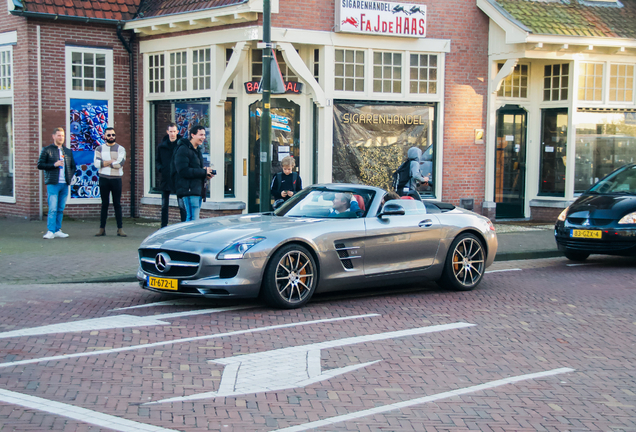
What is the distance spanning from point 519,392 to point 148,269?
4377mm

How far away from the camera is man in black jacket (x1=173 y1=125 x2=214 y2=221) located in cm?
1160

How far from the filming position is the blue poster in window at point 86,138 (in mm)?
16750

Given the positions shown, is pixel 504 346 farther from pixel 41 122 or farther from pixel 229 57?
pixel 41 122

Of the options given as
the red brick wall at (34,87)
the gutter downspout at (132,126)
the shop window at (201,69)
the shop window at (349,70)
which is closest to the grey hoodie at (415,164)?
the shop window at (349,70)

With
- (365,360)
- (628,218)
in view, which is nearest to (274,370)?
(365,360)

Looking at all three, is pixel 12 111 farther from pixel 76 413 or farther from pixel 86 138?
pixel 76 413

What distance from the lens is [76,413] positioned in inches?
182

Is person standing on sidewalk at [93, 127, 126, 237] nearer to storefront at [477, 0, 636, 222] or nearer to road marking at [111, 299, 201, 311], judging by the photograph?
road marking at [111, 299, 201, 311]

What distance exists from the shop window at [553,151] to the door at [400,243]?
983cm

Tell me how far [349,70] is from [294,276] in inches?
349

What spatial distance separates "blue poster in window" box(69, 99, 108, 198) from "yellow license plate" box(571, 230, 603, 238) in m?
10.3

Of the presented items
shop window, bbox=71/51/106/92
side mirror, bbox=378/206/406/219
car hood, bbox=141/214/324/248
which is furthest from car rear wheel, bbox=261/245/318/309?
shop window, bbox=71/51/106/92

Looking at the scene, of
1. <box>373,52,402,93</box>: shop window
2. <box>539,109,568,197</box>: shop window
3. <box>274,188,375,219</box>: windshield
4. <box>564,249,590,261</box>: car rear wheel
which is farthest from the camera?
<box>539,109,568,197</box>: shop window

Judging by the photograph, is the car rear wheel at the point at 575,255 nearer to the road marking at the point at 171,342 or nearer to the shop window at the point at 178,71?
the road marking at the point at 171,342
